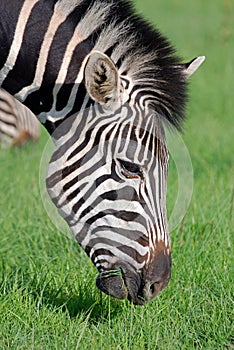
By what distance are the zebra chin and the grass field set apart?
0.31 m

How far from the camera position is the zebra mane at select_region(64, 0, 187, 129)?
3.88 meters

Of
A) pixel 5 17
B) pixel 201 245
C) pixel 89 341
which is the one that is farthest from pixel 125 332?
pixel 5 17

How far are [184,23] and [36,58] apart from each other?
1533 cm

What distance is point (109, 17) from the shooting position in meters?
4.00

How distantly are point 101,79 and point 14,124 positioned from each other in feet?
18.1

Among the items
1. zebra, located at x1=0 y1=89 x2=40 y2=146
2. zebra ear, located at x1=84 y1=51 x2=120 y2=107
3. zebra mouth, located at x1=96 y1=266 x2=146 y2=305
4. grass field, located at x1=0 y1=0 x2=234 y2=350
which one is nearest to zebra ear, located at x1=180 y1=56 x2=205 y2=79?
zebra ear, located at x1=84 y1=51 x2=120 y2=107

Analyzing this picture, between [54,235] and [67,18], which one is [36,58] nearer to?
[67,18]

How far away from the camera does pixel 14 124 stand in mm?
9125

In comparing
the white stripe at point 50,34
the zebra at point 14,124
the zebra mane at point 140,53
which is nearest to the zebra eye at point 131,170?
the zebra mane at point 140,53

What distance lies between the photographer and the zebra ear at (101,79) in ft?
11.9

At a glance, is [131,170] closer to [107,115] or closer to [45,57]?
[107,115]

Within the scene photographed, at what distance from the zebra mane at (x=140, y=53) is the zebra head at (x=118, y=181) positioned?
4 centimetres

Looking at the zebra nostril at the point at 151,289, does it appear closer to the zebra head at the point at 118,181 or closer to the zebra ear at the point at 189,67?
the zebra head at the point at 118,181

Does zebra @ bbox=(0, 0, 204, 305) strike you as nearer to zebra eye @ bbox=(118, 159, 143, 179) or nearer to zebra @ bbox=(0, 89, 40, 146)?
zebra eye @ bbox=(118, 159, 143, 179)
